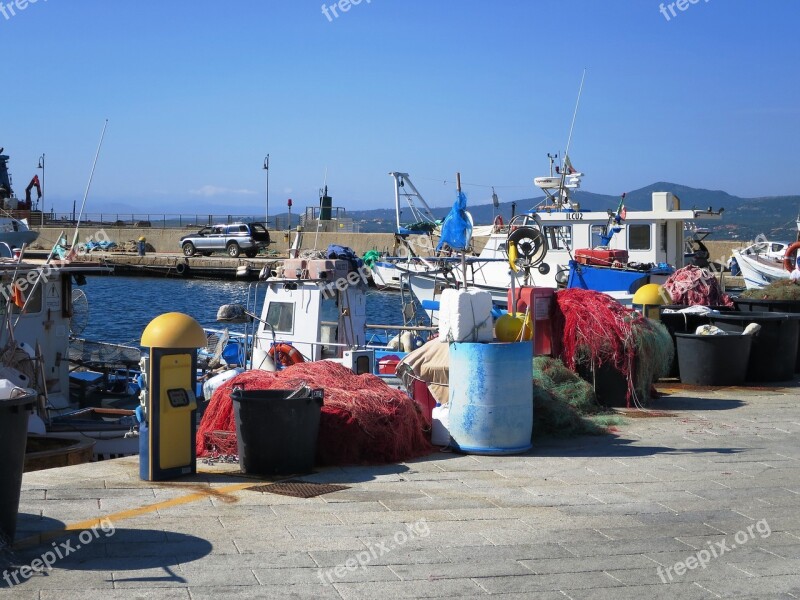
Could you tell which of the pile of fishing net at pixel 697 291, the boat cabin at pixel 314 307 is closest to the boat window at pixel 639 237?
the pile of fishing net at pixel 697 291

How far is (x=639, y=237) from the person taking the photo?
28.3 metres

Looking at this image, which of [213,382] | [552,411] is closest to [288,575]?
[552,411]

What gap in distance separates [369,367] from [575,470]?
12.8 feet

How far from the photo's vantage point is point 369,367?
11.6m

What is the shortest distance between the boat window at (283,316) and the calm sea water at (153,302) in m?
15.0

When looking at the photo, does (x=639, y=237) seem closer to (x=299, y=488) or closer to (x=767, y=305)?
(x=767, y=305)

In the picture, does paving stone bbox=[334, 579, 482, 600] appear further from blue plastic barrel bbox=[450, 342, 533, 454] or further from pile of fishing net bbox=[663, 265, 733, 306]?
pile of fishing net bbox=[663, 265, 733, 306]

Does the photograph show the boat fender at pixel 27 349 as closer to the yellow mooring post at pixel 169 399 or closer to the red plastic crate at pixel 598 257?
the yellow mooring post at pixel 169 399

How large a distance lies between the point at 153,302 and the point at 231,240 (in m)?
12.8

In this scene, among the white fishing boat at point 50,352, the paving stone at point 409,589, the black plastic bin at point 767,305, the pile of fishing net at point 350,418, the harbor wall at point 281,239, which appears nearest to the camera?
the paving stone at point 409,589

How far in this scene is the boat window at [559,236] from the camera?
2830 centimetres

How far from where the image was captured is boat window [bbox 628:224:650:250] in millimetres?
28219

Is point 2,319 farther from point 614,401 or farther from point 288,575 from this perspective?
point 288,575

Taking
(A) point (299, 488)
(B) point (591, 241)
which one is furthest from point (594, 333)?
(B) point (591, 241)
